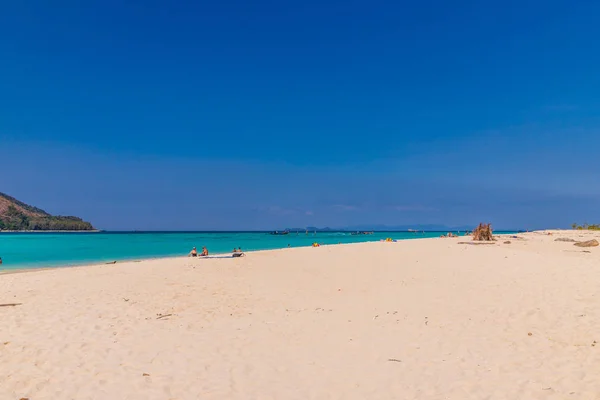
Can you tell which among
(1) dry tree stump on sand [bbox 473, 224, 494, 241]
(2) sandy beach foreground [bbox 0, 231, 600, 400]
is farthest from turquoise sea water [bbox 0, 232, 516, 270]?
(1) dry tree stump on sand [bbox 473, 224, 494, 241]

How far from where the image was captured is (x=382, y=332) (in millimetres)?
9211

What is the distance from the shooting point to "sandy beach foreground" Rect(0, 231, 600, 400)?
20.5ft

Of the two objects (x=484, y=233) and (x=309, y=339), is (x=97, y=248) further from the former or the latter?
(x=309, y=339)

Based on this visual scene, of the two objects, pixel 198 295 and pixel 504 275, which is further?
pixel 504 275

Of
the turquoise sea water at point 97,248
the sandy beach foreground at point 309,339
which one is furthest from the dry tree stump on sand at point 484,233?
the turquoise sea water at point 97,248

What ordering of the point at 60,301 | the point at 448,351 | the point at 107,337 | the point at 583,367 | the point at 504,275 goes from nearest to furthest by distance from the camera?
1. the point at 583,367
2. the point at 448,351
3. the point at 107,337
4. the point at 60,301
5. the point at 504,275

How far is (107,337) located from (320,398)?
18.5ft

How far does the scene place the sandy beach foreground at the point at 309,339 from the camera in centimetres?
626

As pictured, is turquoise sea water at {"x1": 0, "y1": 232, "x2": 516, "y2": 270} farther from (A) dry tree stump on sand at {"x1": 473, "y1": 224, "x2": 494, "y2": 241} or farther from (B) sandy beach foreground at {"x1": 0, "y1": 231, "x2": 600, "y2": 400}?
(A) dry tree stump on sand at {"x1": 473, "y1": 224, "x2": 494, "y2": 241}

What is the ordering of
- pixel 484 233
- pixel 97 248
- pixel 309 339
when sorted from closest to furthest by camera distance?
1. pixel 309 339
2. pixel 484 233
3. pixel 97 248

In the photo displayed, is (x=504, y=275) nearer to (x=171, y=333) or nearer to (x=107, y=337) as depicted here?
(x=171, y=333)

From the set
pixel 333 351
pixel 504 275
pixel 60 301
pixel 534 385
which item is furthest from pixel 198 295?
pixel 504 275

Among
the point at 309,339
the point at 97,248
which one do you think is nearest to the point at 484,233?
the point at 309,339

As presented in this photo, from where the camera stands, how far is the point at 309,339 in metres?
8.88
